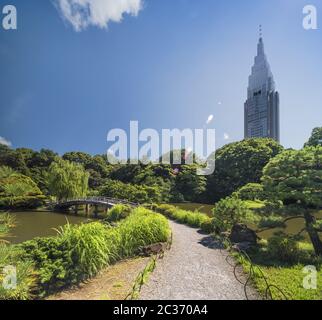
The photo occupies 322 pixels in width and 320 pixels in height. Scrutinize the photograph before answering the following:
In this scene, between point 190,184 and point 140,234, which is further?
point 190,184

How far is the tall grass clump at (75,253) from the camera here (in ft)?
14.5

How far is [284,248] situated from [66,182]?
22.4m

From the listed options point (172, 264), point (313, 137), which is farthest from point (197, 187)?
point (172, 264)

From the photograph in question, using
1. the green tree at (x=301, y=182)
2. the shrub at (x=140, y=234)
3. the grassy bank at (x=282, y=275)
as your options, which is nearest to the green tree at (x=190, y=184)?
the green tree at (x=301, y=182)

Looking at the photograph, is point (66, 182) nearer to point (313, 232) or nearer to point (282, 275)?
point (313, 232)

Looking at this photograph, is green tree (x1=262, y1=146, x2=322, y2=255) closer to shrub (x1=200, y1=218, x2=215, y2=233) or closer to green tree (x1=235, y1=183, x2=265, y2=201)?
green tree (x1=235, y1=183, x2=265, y2=201)

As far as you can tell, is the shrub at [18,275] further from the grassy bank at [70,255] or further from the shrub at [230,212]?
the shrub at [230,212]

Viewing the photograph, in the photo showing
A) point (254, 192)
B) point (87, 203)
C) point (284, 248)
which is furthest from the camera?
point (87, 203)

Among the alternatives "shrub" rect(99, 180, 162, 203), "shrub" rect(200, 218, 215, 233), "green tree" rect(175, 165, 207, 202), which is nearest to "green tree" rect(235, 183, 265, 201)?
"shrub" rect(200, 218, 215, 233)

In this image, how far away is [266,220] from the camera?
704 centimetres

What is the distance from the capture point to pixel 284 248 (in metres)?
6.12

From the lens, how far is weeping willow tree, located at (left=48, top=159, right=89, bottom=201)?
24297mm

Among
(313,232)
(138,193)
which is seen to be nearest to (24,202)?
(138,193)
